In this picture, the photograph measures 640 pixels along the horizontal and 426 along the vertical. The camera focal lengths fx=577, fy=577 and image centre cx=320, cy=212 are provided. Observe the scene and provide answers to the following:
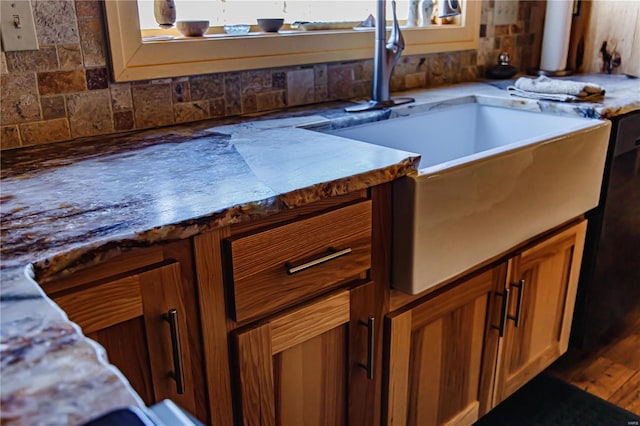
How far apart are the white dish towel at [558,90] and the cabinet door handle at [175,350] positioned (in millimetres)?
1382

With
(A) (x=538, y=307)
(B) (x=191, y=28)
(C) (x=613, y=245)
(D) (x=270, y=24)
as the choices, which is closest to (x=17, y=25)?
(B) (x=191, y=28)

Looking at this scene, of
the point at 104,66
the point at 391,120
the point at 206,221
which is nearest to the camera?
the point at 206,221

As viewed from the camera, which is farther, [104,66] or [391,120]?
[391,120]

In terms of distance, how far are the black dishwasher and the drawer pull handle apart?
1.05m

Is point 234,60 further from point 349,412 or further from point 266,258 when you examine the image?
point 349,412

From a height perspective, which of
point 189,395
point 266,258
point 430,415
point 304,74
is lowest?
point 430,415

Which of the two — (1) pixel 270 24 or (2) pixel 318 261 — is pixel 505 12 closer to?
(1) pixel 270 24

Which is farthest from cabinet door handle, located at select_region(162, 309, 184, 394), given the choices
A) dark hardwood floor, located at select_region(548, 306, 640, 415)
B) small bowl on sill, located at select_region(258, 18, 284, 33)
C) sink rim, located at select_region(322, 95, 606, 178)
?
dark hardwood floor, located at select_region(548, 306, 640, 415)

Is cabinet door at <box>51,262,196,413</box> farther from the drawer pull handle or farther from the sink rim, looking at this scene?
the sink rim

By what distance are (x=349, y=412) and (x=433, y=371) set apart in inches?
10.3

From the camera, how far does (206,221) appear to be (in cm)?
87

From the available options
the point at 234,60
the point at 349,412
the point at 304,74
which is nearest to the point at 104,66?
the point at 234,60

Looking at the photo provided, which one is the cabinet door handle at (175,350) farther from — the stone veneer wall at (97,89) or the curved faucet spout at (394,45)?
the curved faucet spout at (394,45)

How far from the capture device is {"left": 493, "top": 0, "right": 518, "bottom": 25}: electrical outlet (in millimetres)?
2320
